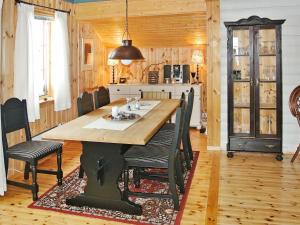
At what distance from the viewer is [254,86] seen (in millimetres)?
4527

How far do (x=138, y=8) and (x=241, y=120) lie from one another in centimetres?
242

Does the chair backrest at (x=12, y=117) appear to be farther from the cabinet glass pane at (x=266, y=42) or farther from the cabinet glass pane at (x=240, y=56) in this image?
the cabinet glass pane at (x=266, y=42)

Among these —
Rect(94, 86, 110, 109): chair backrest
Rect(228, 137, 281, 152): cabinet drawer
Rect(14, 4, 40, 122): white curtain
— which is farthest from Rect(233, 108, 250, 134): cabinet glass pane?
Rect(14, 4, 40, 122): white curtain

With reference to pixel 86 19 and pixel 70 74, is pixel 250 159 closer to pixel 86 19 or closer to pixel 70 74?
pixel 70 74

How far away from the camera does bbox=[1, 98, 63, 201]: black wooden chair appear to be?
10.4 feet

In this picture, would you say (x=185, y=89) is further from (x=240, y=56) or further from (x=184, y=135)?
(x=184, y=135)

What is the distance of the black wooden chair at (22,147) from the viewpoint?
3.17 m

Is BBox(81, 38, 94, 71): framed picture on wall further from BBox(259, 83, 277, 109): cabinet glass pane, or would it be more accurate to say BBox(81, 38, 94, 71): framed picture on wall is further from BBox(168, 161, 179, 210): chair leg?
BBox(168, 161, 179, 210): chair leg

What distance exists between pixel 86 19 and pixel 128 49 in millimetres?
2215

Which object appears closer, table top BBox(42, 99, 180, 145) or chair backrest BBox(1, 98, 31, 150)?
table top BBox(42, 99, 180, 145)

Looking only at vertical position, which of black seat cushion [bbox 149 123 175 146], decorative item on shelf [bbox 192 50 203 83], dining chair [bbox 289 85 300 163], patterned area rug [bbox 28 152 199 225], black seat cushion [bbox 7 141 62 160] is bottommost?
patterned area rug [bbox 28 152 199 225]

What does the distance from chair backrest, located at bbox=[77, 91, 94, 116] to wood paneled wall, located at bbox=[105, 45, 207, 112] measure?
2.88 metres

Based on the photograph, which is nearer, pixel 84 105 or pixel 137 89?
pixel 84 105

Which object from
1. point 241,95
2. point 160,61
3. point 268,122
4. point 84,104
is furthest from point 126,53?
point 160,61
